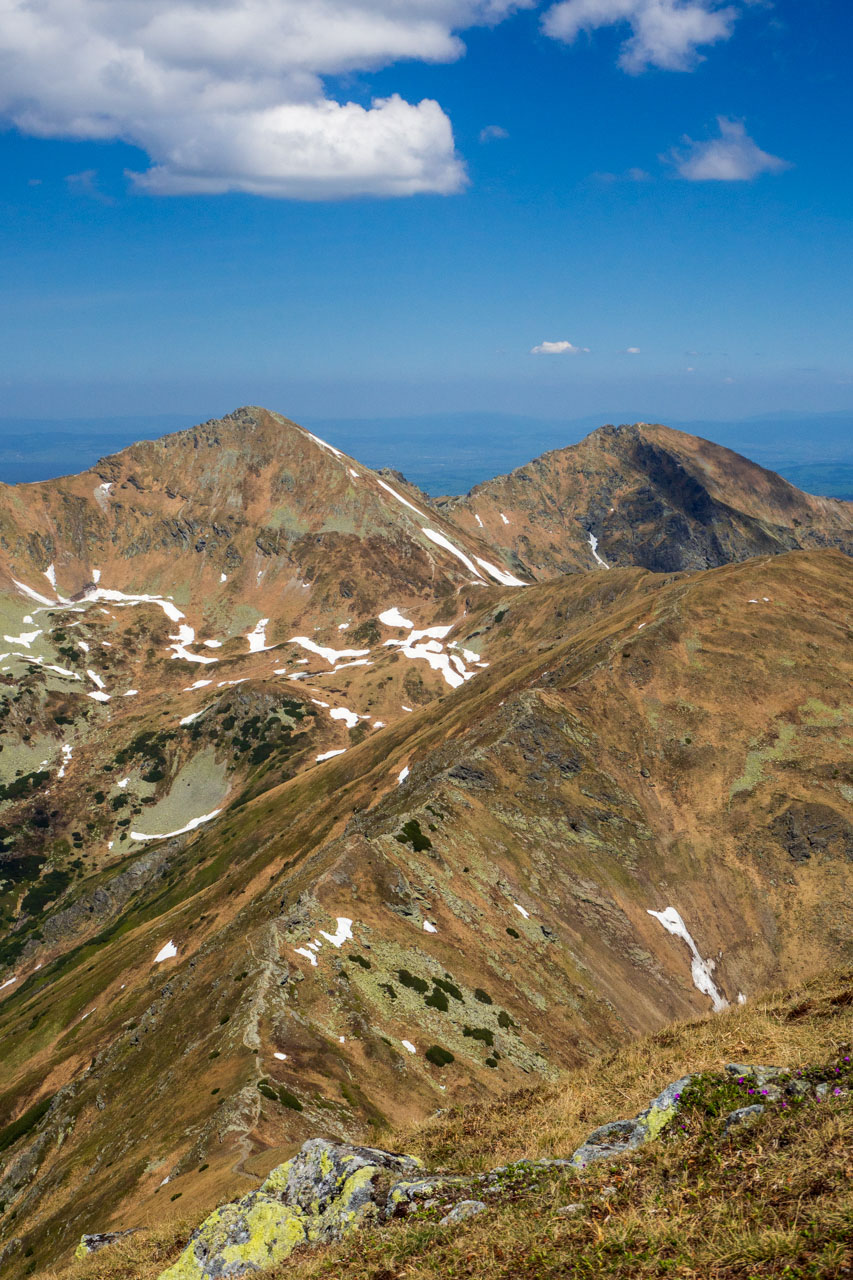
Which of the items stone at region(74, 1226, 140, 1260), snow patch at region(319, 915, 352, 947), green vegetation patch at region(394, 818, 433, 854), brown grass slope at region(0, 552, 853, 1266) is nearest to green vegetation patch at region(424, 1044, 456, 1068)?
brown grass slope at region(0, 552, 853, 1266)

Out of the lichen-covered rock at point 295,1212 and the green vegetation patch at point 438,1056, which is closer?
the lichen-covered rock at point 295,1212

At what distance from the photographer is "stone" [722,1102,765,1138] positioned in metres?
17.5

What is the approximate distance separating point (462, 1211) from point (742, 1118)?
7067 mm

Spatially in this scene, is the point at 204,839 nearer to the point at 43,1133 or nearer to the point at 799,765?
the point at 43,1133

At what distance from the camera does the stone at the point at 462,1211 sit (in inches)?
703

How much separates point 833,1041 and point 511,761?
248 feet

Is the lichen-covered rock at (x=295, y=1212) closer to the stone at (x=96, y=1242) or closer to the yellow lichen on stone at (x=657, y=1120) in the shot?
the yellow lichen on stone at (x=657, y=1120)

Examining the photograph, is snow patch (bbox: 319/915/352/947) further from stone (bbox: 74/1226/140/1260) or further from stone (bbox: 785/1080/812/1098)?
stone (bbox: 785/1080/812/1098)

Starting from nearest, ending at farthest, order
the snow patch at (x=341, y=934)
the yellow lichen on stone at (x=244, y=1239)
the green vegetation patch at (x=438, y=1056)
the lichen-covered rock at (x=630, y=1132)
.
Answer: the lichen-covered rock at (x=630, y=1132) → the yellow lichen on stone at (x=244, y=1239) → the green vegetation patch at (x=438, y=1056) → the snow patch at (x=341, y=934)

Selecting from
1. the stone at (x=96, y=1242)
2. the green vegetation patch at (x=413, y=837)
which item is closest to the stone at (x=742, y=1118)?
the stone at (x=96, y=1242)

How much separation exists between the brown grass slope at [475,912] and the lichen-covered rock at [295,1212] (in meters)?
9.54

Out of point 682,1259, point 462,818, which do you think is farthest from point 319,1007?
point 682,1259

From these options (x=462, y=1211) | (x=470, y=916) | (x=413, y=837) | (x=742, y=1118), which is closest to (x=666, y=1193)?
(x=742, y=1118)

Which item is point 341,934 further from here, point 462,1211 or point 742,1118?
point 742,1118
